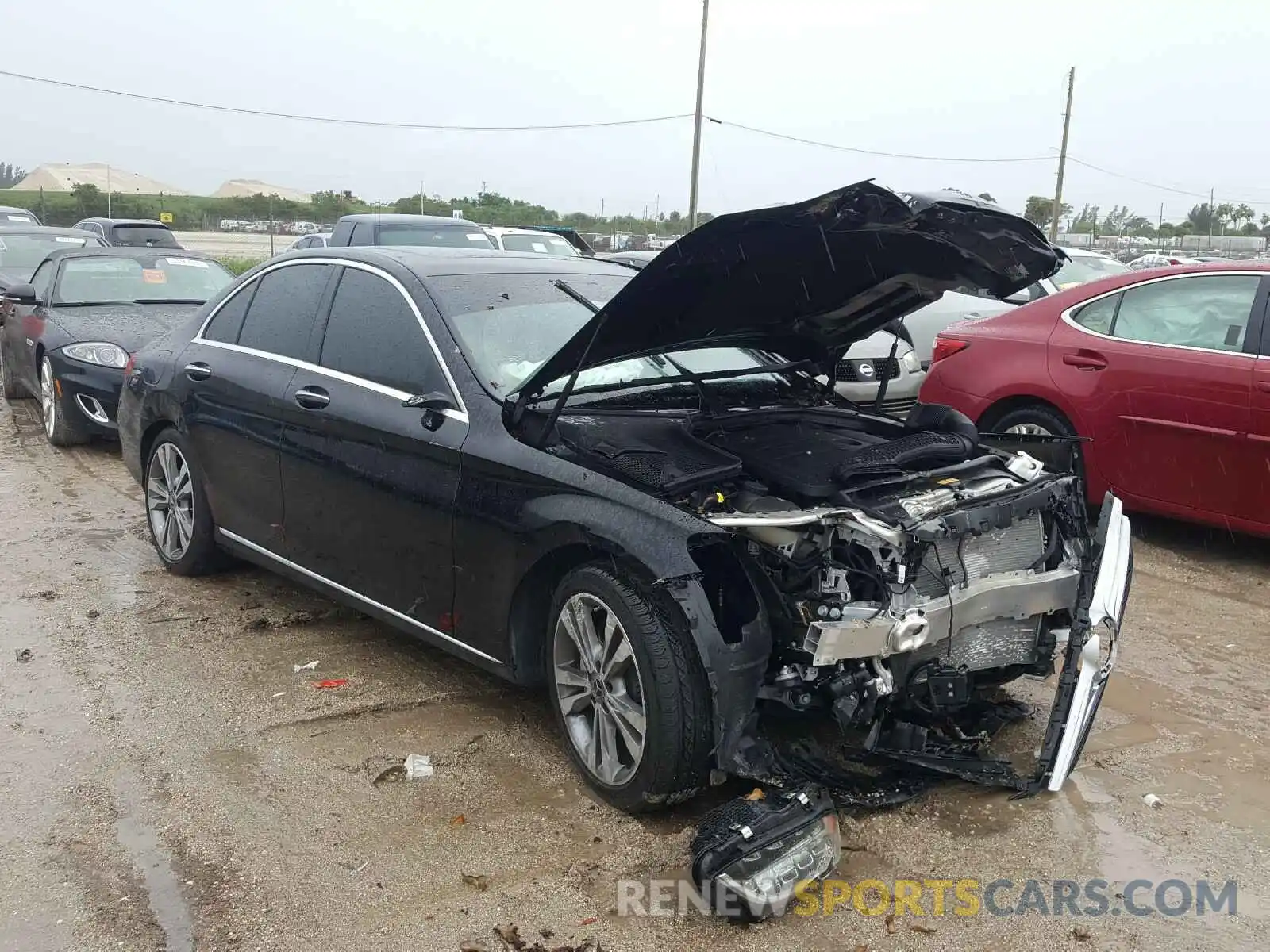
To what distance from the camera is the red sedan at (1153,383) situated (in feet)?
18.5

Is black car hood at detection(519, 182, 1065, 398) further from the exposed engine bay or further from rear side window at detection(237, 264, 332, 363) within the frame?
rear side window at detection(237, 264, 332, 363)

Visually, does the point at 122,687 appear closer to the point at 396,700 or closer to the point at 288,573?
the point at 288,573

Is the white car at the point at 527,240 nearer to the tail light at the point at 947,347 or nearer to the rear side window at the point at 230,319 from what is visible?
the tail light at the point at 947,347

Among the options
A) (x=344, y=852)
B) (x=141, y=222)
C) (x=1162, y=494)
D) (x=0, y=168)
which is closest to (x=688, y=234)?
(x=344, y=852)

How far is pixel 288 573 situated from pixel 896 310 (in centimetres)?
278

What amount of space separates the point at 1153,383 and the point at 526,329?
12.1 ft

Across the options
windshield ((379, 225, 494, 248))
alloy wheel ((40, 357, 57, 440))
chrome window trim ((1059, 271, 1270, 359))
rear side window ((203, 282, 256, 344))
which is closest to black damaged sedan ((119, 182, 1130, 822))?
rear side window ((203, 282, 256, 344))

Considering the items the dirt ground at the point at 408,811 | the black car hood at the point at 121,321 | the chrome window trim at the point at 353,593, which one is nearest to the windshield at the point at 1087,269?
the dirt ground at the point at 408,811

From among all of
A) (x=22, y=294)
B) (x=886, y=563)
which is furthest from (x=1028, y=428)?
(x=22, y=294)

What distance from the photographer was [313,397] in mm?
4461

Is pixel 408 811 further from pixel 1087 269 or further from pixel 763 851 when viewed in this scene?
pixel 1087 269

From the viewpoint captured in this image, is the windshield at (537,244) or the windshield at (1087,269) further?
the windshield at (537,244)

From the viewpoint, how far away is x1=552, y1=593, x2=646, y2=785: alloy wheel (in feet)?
10.9

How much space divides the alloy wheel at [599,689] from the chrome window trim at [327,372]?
88cm
